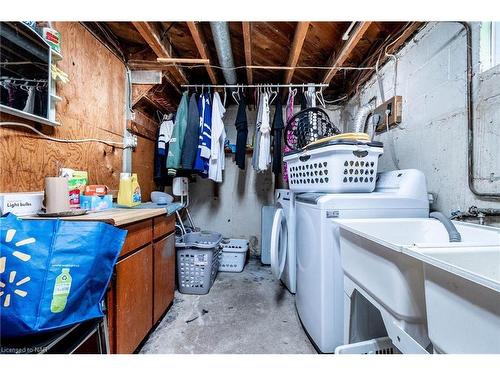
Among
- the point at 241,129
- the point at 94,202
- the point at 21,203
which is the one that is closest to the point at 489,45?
the point at 241,129

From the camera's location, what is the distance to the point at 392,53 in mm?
1830

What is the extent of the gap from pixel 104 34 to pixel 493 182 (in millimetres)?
2629

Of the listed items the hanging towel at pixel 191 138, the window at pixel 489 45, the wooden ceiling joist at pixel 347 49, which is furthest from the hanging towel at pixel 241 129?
the window at pixel 489 45

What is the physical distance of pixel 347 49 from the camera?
171 cm

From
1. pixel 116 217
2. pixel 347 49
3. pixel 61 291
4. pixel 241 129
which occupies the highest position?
pixel 347 49

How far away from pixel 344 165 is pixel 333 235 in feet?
1.39

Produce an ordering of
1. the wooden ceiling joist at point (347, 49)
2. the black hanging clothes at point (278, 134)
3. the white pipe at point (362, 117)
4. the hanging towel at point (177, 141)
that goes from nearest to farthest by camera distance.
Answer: the wooden ceiling joist at point (347, 49) < the white pipe at point (362, 117) < the hanging towel at point (177, 141) < the black hanging clothes at point (278, 134)

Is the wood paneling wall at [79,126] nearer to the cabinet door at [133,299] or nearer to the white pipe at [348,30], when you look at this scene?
the cabinet door at [133,299]

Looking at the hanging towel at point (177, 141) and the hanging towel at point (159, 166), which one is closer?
the hanging towel at point (177, 141)

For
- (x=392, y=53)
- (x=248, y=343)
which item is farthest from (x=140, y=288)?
(x=392, y=53)

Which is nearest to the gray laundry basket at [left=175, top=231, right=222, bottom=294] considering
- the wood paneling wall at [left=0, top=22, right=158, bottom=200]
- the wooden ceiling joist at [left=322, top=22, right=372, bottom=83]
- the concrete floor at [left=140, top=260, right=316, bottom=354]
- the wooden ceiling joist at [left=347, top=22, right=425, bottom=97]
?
the concrete floor at [left=140, top=260, right=316, bottom=354]

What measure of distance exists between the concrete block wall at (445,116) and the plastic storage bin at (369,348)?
82cm

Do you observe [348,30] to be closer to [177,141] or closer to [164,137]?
[177,141]

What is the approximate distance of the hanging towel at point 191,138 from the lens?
84.9 inches
